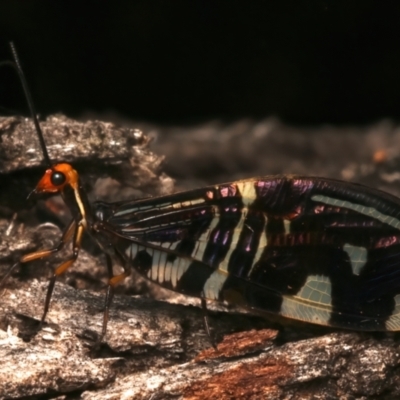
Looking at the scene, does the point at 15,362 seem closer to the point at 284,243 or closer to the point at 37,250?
the point at 37,250

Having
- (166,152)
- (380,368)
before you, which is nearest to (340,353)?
(380,368)

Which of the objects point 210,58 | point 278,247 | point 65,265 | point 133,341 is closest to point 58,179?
point 65,265

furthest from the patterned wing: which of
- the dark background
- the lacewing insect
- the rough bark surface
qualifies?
the dark background

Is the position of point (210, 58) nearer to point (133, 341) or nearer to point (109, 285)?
point (109, 285)

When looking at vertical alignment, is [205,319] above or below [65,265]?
below

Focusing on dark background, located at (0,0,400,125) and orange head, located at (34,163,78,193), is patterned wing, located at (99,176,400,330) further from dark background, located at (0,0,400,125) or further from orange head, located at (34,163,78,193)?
dark background, located at (0,0,400,125)
